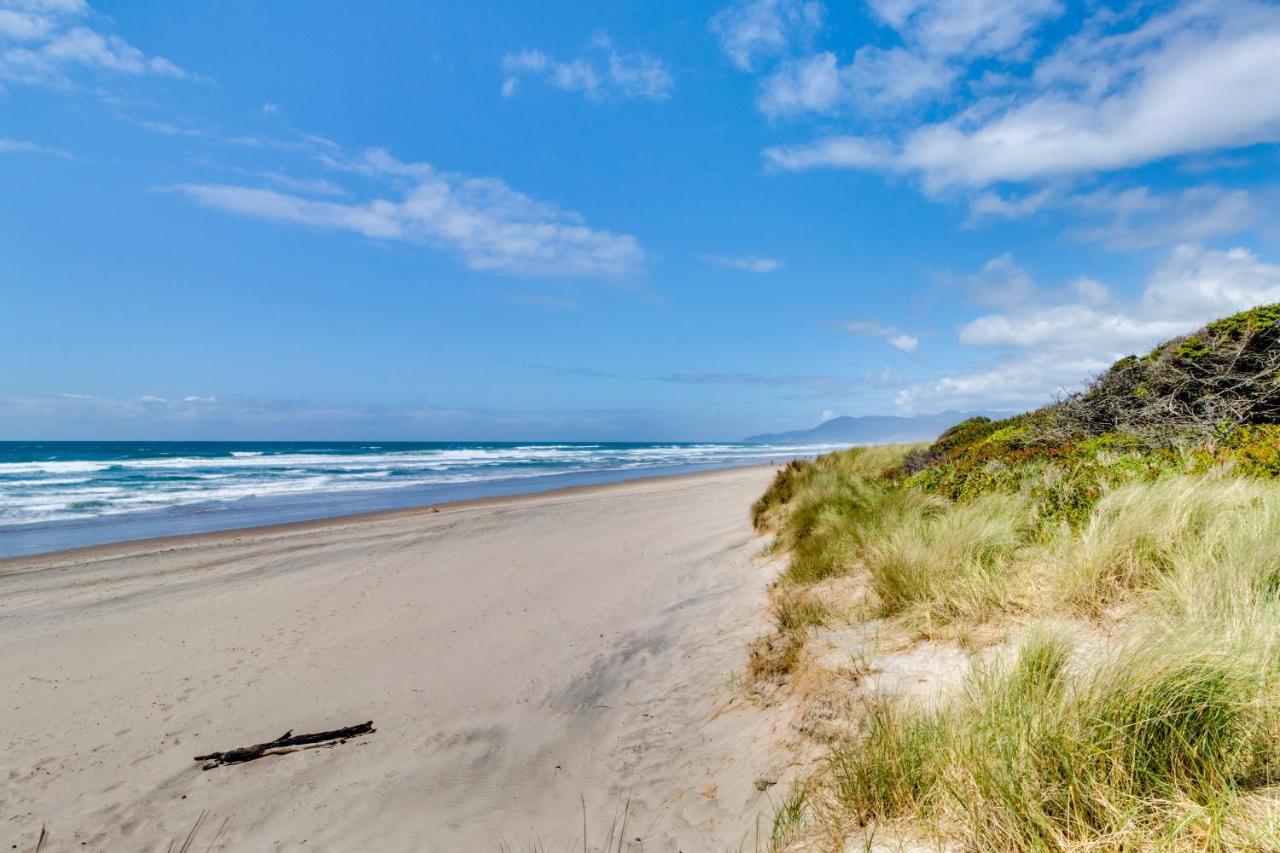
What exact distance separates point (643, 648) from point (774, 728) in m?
2.42

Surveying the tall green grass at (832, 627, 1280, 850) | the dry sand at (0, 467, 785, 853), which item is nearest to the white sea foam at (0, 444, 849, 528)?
the dry sand at (0, 467, 785, 853)

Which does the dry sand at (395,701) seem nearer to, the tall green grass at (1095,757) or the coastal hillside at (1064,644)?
the coastal hillside at (1064,644)

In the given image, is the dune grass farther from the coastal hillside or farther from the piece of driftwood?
the piece of driftwood

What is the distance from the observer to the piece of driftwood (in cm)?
426

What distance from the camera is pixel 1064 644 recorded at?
3119mm

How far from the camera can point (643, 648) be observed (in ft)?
20.2

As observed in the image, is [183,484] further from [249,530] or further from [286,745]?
[286,745]

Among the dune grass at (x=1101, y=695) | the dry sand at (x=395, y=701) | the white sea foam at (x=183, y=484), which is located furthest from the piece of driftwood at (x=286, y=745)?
the white sea foam at (x=183, y=484)

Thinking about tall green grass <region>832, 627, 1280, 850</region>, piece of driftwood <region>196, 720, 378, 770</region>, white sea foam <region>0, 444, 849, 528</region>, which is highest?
tall green grass <region>832, 627, 1280, 850</region>

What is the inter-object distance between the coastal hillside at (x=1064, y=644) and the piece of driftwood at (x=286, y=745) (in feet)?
10.6

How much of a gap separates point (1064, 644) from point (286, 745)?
206 inches

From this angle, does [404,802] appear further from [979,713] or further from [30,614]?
[30,614]

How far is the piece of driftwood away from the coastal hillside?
127 inches

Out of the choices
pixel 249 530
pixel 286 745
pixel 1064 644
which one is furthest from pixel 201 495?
pixel 1064 644
